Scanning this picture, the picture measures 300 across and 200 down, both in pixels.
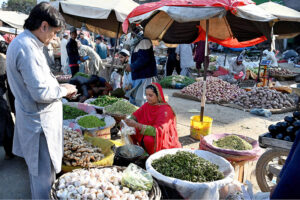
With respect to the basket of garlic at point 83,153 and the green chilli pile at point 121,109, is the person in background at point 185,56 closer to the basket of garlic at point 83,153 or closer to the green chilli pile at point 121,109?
the green chilli pile at point 121,109

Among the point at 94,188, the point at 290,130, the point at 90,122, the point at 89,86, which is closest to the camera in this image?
the point at 94,188

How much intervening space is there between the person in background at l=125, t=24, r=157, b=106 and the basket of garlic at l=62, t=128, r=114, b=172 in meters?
2.17

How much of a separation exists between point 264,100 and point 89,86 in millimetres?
5107

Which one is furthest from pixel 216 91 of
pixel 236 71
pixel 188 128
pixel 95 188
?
pixel 95 188

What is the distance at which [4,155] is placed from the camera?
3941 mm

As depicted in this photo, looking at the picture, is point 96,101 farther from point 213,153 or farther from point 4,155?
point 213,153

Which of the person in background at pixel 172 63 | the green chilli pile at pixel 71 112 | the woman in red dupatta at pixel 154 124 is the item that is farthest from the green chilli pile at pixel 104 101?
the person in background at pixel 172 63

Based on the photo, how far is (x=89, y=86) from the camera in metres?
5.92

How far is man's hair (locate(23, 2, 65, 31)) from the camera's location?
6.19ft

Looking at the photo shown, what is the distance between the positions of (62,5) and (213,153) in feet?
16.3

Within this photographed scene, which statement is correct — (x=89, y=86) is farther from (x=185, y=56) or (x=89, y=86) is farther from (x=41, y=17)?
(x=185, y=56)

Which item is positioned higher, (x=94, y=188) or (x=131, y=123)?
(x=131, y=123)

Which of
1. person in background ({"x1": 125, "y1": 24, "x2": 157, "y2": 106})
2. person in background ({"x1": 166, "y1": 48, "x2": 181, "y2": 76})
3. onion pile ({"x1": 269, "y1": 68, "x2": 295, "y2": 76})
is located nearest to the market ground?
person in background ({"x1": 125, "y1": 24, "x2": 157, "y2": 106})

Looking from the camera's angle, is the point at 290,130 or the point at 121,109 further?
the point at 121,109
